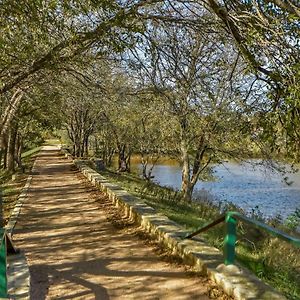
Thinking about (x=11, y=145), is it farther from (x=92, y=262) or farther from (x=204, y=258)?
(x=204, y=258)

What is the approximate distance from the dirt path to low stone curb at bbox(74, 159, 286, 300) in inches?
9.8

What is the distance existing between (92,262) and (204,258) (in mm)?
1899

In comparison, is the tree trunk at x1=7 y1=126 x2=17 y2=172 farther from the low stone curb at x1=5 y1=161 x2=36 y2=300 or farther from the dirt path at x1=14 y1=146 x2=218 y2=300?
the low stone curb at x1=5 y1=161 x2=36 y2=300

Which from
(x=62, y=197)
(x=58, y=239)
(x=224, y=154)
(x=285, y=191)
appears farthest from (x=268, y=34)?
(x=285, y=191)

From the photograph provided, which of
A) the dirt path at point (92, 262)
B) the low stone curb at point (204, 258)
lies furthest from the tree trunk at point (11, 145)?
the low stone curb at point (204, 258)

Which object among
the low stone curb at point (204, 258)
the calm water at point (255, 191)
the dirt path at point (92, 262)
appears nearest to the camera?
the low stone curb at point (204, 258)

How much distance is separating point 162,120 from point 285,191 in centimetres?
1450

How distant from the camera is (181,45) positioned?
8469 mm

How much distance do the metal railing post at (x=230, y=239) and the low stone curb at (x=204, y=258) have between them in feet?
0.34

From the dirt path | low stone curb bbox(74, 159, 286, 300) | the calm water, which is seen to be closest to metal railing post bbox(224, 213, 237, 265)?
low stone curb bbox(74, 159, 286, 300)

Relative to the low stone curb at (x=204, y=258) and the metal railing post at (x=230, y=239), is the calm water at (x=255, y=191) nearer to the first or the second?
the low stone curb at (x=204, y=258)

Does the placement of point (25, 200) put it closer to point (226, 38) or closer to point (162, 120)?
point (162, 120)

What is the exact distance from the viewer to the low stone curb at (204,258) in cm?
490

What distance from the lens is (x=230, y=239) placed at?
17.6 ft
